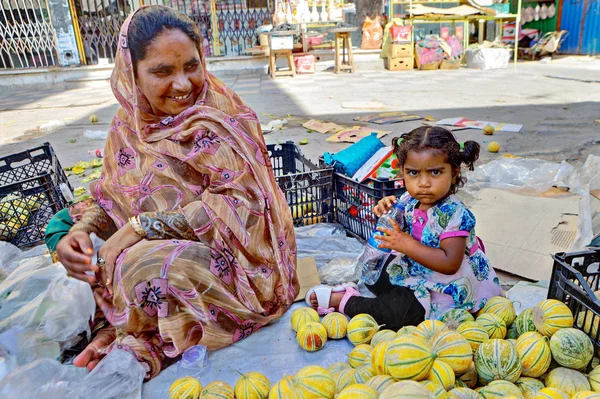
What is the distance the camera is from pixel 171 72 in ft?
5.98

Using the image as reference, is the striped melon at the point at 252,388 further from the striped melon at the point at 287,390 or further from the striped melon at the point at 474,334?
the striped melon at the point at 474,334

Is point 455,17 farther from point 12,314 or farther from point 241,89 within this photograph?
point 12,314

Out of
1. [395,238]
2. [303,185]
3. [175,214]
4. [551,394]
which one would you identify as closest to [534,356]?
[551,394]

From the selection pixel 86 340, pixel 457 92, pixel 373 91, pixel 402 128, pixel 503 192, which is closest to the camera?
pixel 86 340

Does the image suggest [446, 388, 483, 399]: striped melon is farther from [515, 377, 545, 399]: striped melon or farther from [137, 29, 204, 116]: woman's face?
[137, 29, 204, 116]: woman's face

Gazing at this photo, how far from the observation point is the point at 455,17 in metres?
11.2

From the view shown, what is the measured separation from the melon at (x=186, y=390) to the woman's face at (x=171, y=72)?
108 centimetres

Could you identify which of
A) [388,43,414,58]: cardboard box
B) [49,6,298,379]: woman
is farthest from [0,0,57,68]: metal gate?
[49,6,298,379]: woman

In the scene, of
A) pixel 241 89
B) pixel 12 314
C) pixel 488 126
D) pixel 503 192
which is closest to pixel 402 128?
pixel 488 126

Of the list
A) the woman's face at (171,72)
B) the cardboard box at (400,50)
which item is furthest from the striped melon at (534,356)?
the cardboard box at (400,50)

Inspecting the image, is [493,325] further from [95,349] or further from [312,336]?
[95,349]

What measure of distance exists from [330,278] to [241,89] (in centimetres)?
844

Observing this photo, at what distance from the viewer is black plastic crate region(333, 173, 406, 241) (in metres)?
2.53

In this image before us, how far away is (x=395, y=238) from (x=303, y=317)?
0.55m
